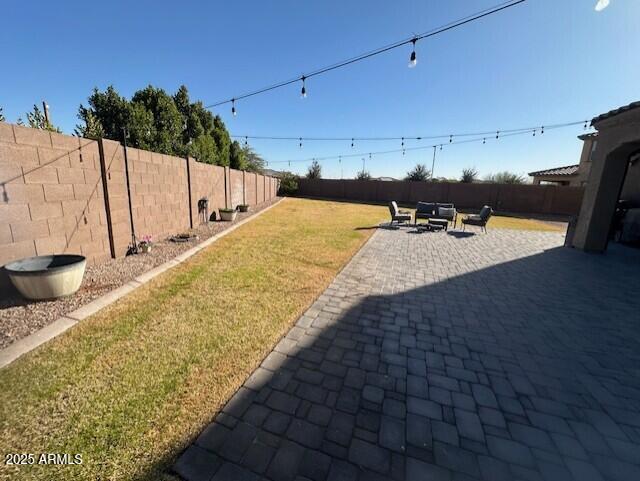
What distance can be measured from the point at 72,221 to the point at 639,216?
605 inches

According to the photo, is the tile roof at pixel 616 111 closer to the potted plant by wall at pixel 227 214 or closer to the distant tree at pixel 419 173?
the potted plant by wall at pixel 227 214

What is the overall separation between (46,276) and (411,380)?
4548 millimetres

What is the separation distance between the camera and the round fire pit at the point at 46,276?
338cm

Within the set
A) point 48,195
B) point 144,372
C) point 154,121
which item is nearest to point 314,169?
point 154,121

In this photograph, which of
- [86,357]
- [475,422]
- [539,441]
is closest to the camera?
[539,441]

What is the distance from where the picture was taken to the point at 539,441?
6.48ft

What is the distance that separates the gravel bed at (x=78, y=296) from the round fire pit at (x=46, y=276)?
0.16 meters

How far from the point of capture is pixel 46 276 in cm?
345

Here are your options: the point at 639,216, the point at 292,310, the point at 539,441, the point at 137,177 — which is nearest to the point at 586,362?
the point at 539,441

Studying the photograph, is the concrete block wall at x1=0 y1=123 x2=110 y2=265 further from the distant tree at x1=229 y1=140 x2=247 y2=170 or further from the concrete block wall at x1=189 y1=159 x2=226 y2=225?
the distant tree at x1=229 y1=140 x2=247 y2=170

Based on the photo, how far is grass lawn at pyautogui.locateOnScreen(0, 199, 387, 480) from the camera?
180 centimetres

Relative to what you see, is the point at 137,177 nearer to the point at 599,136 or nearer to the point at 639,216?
the point at 599,136

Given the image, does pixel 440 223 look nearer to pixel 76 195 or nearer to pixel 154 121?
pixel 76 195

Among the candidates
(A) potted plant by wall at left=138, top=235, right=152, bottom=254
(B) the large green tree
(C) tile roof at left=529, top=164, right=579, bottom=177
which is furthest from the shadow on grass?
(C) tile roof at left=529, top=164, right=579, bottom=177
